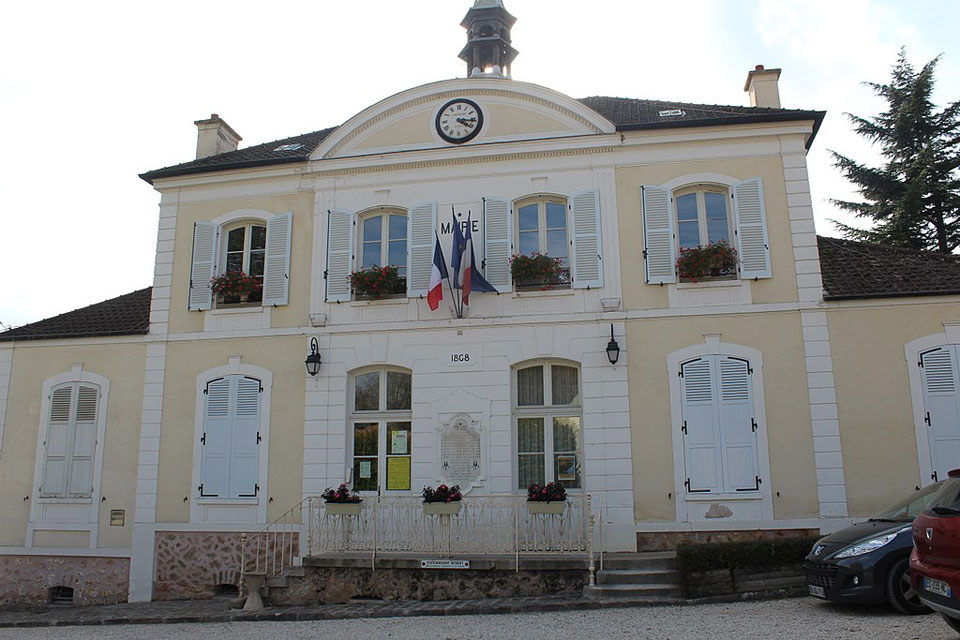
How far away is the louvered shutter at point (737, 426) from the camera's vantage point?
10430mm

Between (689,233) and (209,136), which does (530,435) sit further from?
(209,136)

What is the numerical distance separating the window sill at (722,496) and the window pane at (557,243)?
12.9ft

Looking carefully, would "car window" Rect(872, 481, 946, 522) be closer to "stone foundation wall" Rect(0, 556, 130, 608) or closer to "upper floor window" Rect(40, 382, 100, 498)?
"stone foundation wall" Rect(0, 556, 130, 608)

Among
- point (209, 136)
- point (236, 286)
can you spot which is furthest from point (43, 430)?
point (209, 136)

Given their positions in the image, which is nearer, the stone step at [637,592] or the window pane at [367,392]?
the stone step at [637,592]

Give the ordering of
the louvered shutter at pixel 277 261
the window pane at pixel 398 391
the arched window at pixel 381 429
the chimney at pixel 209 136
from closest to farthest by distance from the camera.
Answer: the arched window at pixel 381 429 → the window pane at pixel 398 391 → the louvered shutter at pixel 277 261 → the chimney at pixel 209 136

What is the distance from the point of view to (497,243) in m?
11.8

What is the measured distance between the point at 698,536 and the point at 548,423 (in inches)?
99.6

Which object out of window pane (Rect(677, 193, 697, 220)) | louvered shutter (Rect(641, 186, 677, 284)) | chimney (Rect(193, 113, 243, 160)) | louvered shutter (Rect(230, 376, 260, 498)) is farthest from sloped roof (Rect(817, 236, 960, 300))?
chimney (Rect(193, 113, 243, 160))

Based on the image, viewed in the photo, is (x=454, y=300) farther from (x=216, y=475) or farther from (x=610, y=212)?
(x=216, y=475)

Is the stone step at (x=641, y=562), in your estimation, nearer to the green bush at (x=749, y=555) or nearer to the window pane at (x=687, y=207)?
the green bush at (x=749, y=555)

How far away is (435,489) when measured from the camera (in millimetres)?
10828

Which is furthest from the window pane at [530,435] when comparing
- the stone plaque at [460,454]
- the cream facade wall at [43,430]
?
the cream facade wall at [43,430]

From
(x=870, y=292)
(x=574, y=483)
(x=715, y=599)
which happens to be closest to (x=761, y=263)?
(x=870, y=292)
